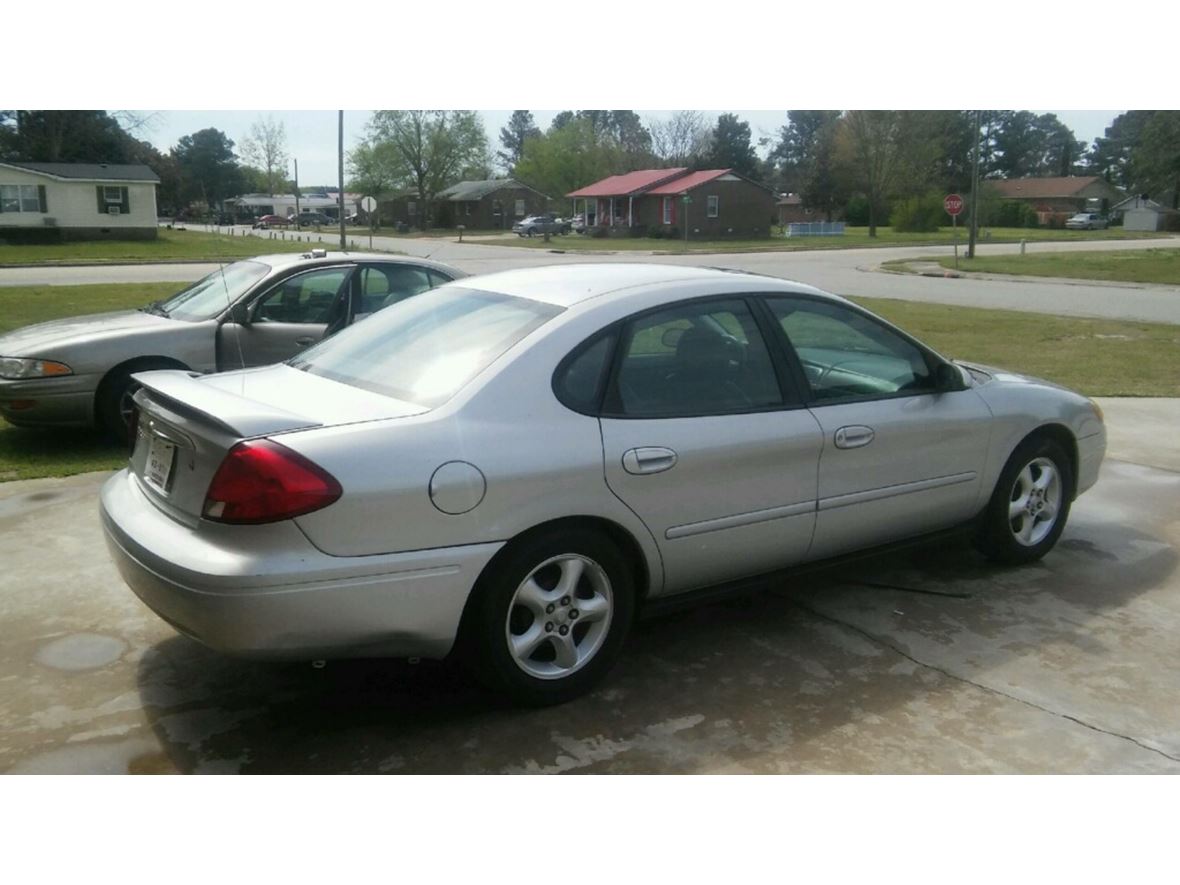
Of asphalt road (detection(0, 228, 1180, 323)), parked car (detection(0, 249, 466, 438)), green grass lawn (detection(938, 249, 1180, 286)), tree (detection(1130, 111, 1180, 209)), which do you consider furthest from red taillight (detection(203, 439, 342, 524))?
tree (detection(1130, 111, 1180, 209))

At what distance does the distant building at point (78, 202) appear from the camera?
57.0 feet

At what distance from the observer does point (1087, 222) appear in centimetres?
7931

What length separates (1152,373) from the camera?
1211 centimetres

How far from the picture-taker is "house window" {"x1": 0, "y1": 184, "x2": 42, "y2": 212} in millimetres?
17594

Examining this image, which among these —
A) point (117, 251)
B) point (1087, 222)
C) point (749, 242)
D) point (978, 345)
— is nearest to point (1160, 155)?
A: point (1087, 222)

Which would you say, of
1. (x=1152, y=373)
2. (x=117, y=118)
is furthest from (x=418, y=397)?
(x=1152, y=373)

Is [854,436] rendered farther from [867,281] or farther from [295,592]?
[867,281]

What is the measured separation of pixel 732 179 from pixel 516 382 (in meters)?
44.6

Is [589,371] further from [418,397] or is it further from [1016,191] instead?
[1016,191]

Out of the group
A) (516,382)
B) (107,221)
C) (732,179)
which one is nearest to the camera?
(516,382)

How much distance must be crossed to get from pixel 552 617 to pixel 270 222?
11.9 m

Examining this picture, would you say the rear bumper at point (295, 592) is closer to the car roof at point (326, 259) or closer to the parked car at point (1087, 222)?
the car roof at point (326, 259)

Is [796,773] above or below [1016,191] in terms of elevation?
below

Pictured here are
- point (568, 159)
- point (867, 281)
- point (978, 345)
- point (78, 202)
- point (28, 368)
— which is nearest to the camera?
point (28, 368)
